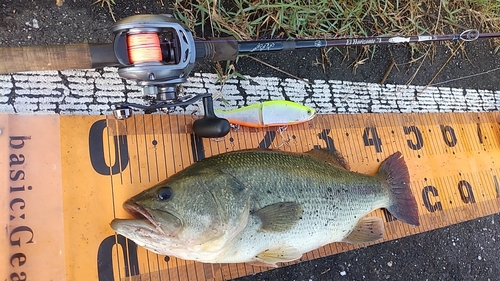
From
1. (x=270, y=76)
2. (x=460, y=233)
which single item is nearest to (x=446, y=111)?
(x=460, y=233)

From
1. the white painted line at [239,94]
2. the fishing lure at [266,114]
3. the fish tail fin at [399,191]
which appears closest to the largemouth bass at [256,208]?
the fish tail fin at [399,191]

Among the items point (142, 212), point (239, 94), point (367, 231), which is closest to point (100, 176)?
point (142, 212)

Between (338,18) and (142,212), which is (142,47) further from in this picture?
(338,18)

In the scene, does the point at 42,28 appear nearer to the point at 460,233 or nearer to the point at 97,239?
the point at 97,239

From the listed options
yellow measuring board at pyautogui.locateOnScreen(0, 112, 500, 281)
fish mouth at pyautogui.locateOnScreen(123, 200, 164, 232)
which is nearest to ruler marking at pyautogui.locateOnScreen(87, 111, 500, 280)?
yellow measuring board at pyautogui.locateOnScreen(0, 112, 500, 281)

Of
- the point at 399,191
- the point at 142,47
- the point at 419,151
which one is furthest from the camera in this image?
the point at 419,151

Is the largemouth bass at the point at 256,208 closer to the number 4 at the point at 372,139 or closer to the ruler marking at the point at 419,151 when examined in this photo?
the ruler marking at the point at 419,151
